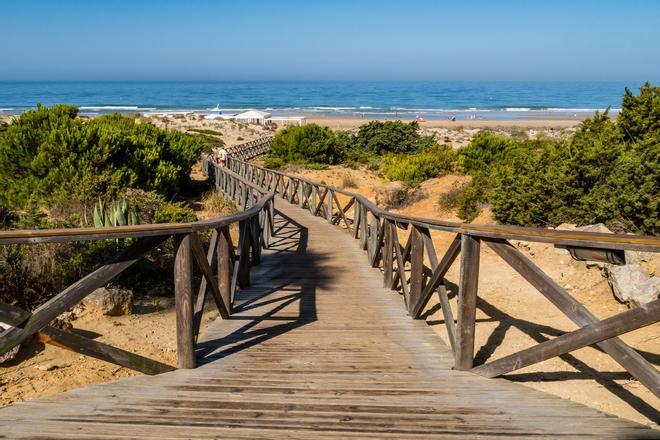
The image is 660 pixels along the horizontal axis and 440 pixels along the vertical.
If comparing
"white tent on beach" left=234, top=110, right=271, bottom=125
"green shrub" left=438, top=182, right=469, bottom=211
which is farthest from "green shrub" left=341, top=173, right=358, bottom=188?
"white tent on beach" left=234, top=110, right=271, bottom=125

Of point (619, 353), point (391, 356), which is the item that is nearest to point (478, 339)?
point (391, 356)

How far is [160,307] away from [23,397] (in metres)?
2.17

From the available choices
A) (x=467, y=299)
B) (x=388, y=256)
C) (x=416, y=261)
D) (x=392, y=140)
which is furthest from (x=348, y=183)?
(x=467, y=299)

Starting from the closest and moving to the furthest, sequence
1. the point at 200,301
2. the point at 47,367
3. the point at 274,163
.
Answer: the point at 200,301 < the point at 47,367 < the point at 274,163

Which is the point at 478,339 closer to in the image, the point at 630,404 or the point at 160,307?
the point at 630,404

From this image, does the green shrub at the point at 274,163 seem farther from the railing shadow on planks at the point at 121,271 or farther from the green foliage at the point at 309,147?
the railing shadow on planks at the point at 121,271

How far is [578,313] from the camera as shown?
2.94 m

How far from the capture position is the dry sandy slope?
12.7 ft

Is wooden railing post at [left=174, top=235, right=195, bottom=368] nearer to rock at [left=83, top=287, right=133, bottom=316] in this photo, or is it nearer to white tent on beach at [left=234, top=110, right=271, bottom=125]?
rock at [left=83, top=287, right=133, bottom=316]

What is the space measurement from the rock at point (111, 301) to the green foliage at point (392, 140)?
2287 cm

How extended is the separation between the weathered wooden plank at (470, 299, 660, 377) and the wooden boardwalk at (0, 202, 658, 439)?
0.40 feet

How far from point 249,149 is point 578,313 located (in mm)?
28021

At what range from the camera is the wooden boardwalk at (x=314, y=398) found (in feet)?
8.71

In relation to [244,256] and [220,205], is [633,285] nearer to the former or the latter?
[244,256]
